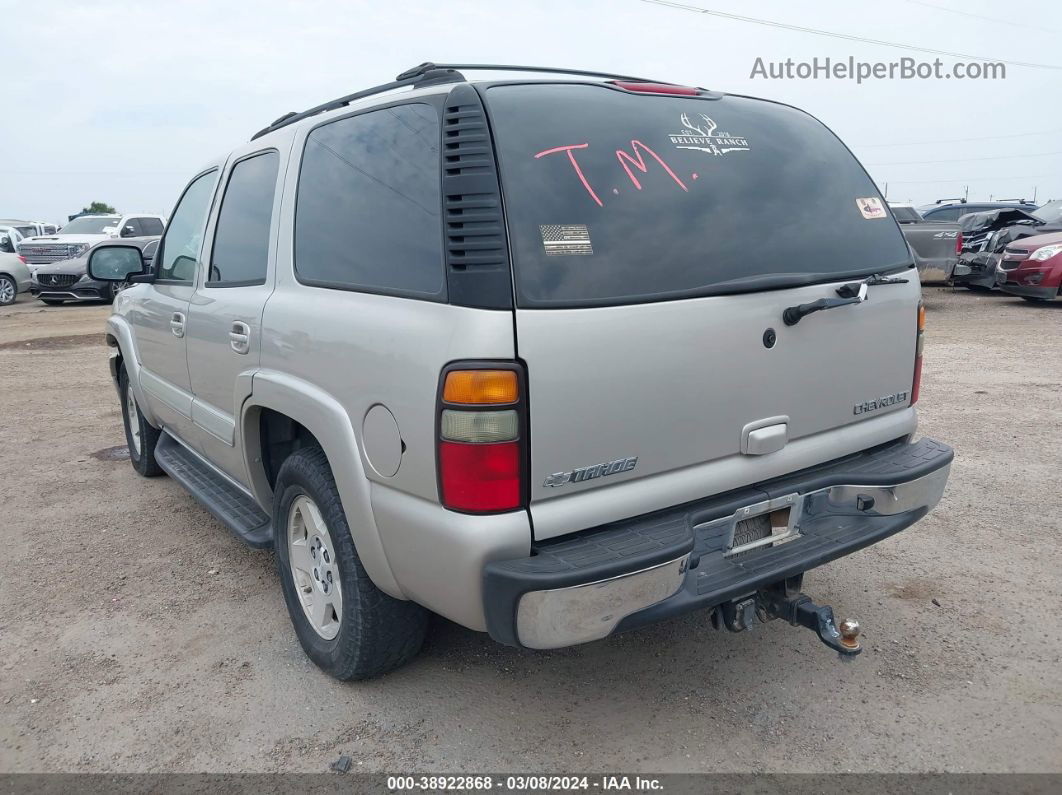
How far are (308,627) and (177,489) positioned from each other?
2.62m

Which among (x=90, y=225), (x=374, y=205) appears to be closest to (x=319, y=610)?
(x=374, y=205)

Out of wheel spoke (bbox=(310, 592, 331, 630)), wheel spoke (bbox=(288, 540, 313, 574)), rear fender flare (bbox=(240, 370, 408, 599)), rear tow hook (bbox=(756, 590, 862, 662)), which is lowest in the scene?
wheel spoke (bbox=(310, 592, 331, 630))

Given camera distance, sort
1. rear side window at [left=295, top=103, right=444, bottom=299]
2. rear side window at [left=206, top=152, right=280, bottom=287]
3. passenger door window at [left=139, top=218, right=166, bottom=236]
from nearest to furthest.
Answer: rear side window at [left=295, top=103, right=444, bottom=299], rear side window at [left=206, top=152, right=280, bottom=287], passenger door window at [left=139, top=218, right=166, bottom=236]

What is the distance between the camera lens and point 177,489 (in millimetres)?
5359

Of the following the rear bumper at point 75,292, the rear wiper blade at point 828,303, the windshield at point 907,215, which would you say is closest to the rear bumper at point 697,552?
the rear wiper blade at point 828,303

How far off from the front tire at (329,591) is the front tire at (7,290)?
59.3 ft

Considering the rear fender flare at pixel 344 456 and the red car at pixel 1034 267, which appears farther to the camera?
the red car at pixel 1034 267

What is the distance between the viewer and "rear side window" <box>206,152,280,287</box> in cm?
340

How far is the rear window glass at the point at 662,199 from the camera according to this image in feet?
7.70

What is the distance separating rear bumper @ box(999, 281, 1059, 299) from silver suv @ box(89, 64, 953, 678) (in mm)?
10924

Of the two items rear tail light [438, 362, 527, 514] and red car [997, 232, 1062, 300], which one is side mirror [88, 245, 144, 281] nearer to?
rear tail light [438, 362, 527, 514]

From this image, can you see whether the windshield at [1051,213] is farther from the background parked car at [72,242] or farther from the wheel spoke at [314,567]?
the background parked car at [72,242]

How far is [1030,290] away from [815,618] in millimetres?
11882

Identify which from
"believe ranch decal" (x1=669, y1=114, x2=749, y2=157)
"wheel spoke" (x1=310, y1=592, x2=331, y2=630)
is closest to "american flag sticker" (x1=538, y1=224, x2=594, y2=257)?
"believe ranch decal" (x1=669, y1=114, x2=749, y2=157)
